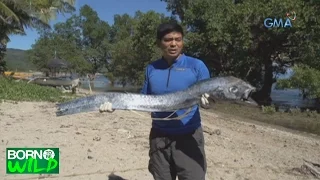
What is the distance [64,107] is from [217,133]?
250 inches

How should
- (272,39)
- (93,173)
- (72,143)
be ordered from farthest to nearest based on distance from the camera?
(272,39)
(72,143)
(93,173)

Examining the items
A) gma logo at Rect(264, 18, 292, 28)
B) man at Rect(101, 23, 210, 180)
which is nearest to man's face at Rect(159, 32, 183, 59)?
man at Rect(101, 23, 210, 180)

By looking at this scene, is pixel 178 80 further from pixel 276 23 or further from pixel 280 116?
pixel 276 23

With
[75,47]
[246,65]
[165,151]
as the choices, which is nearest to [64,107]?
[165,151]

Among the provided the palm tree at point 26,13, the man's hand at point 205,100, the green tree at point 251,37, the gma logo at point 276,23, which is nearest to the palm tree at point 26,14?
the palm tree at point 26,13

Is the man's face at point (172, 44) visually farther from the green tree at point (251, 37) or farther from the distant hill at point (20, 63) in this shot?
the distant hill at point (20, 63)

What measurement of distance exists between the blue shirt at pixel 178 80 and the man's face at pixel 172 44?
0.08 m

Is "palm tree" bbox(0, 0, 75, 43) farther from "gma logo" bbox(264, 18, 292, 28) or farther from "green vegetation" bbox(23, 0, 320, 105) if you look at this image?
"gma logo" bbox(264, 18, 292, 28)

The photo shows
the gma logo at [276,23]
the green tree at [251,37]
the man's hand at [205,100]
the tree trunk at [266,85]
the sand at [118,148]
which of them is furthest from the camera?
the tree trunk at [266,85]

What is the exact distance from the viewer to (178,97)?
343cm

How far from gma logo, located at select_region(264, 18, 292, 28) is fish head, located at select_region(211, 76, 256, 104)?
19.7 meters

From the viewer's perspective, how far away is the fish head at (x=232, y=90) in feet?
11.0

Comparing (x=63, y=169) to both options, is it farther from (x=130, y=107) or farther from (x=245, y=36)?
(x=245, y=36)

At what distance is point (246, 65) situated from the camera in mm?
24969
